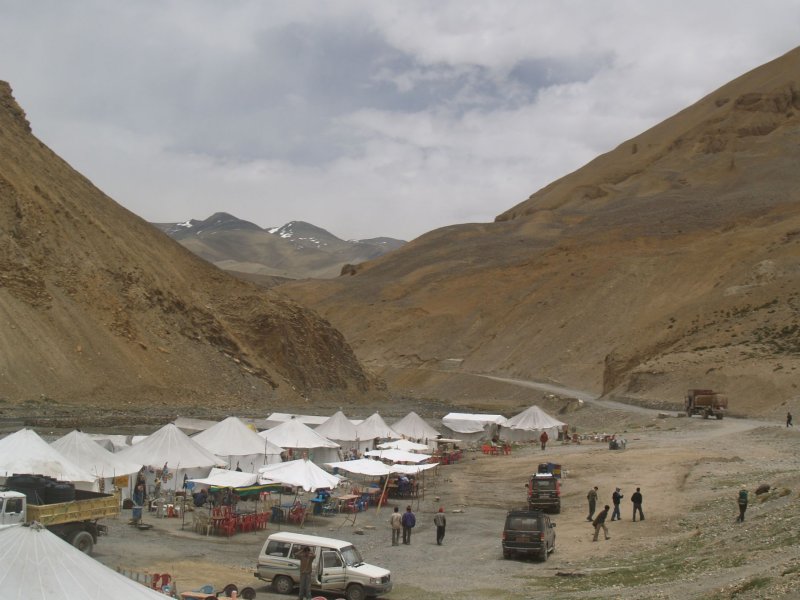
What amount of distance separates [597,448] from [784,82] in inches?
5560

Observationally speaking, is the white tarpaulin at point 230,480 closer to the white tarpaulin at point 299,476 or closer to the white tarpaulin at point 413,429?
the white tarpaulin at point 299,476

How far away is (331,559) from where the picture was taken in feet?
55.7

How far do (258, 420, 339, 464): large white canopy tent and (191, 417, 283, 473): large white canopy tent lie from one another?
6.99 feet

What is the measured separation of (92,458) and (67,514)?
6979 mm

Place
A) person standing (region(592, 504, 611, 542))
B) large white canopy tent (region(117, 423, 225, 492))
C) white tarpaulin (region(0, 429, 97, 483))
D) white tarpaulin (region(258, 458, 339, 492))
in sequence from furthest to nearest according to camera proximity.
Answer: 1. large white canopy tent (region(117, 423, 225, 492))
2. white tarpaulin (region(258, 458, 339, 492))
3. person standing (region(592, 504, 611, 542))
4. white tarpaulin (region(0, 429, 97, 483))

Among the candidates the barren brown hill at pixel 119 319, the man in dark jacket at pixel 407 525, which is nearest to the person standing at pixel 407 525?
the man in dark jacket at pixel 407 525

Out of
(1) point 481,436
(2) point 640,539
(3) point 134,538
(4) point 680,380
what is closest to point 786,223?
(4) point 680,380

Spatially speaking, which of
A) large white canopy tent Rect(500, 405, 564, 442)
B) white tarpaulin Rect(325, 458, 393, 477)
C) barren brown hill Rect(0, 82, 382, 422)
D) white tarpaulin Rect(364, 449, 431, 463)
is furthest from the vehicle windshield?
large white canopy tent Rect(500, 405, 564, 442)

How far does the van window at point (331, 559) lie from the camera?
16906 millimetres

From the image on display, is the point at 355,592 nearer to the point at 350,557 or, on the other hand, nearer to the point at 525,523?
the point at 350,557

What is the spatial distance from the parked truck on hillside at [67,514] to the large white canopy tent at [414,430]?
25.9 meters

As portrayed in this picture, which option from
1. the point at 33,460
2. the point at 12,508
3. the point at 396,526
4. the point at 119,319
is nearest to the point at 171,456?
the point at 33,460

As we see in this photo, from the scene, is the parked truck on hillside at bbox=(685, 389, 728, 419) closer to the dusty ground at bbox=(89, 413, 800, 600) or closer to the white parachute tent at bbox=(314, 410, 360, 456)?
the dusty ground at bbox=(89, 413, 800, 600)

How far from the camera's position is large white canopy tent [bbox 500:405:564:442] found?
160ft
